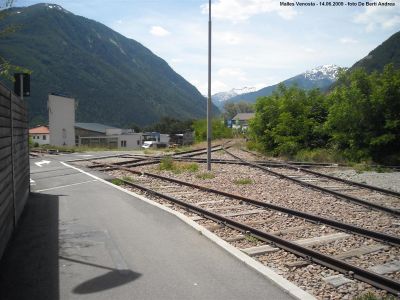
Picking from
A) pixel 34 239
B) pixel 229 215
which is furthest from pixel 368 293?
pixel 34 239

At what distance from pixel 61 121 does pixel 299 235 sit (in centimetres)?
8118

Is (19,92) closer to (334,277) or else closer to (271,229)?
(271,229)

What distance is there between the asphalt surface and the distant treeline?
13.7 metres

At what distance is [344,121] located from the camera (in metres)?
20.7

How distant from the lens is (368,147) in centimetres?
2000

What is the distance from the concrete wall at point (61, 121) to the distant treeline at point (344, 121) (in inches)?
2390

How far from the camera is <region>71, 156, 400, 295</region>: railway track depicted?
5652 millimetres

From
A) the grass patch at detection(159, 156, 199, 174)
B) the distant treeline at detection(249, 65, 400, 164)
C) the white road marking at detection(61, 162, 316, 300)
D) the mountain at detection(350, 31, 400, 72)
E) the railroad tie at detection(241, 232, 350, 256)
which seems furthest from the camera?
the mountain at detection(350, 31, 400, 72)

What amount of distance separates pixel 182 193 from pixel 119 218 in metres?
3.74

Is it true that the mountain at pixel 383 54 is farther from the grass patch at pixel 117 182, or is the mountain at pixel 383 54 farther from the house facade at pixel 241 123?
the grass patch at pixel 117 182

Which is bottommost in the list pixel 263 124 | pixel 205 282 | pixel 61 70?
pixel 205 282

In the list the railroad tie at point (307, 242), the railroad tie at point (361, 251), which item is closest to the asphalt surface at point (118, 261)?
the railroad tie at point (307, 242)

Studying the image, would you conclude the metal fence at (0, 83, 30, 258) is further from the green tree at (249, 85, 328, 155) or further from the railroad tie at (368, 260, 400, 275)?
the green tree at (249, 85, 328, 155)

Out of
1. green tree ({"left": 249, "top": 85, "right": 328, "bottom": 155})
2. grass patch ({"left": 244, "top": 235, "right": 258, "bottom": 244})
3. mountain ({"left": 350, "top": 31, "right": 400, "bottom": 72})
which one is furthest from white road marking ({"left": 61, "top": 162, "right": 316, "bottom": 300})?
mountain ({"left": 350, "top": 31, "right": 400, "bottom": 72})
